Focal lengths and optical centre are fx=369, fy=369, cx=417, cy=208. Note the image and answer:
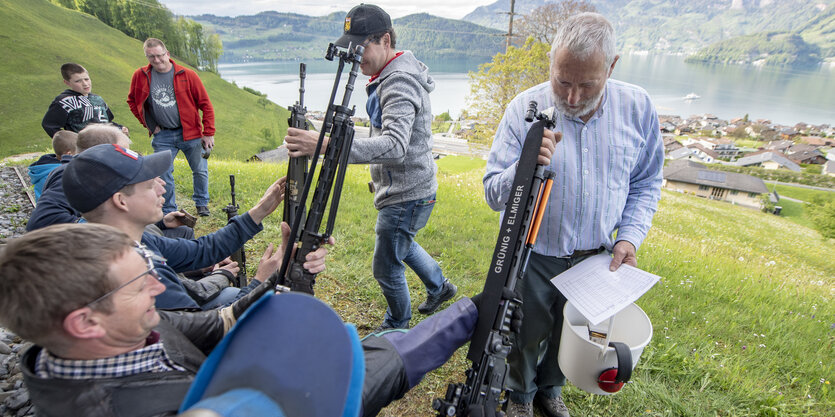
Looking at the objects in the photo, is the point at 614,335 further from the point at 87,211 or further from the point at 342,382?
the point at 87,211

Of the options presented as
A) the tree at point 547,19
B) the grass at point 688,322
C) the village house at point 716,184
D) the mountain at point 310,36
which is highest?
the mountain at point 310,36

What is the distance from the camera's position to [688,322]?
428 centimetres

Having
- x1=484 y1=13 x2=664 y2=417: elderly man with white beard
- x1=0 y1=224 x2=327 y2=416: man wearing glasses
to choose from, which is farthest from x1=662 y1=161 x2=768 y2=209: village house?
x1=0 y1=224 x2=327 y2=416: man wearing glasses

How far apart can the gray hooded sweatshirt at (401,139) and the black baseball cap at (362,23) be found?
0.30 metres

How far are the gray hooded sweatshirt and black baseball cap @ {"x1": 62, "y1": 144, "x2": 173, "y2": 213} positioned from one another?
133 centimetres

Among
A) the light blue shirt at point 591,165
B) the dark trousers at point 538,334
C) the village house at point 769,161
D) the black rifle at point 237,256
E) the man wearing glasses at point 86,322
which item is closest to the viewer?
the man wearing glasses at point 86,322

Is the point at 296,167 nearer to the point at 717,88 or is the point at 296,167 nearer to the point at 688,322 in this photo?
the point at 688,322

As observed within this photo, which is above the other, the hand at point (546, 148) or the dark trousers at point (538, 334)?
the hand at point (546, 148)

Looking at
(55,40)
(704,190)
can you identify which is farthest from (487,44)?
(55,40)

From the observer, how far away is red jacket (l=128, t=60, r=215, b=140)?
6469mm

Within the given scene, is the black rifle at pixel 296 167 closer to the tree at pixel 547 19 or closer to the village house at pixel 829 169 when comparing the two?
the tree at pixel 547 19

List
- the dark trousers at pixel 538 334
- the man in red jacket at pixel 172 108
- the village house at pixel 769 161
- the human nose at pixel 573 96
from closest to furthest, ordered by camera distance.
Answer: the human nose at pixel 573 96 → the dark trousers at pixel 538 334 → the man in red jacket at pixel 172 108 → the village house at pixel 769 161

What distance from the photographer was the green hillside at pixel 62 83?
1253 inches

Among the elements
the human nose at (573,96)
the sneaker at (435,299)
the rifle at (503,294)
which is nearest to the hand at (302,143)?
the rifle at (503,294)
